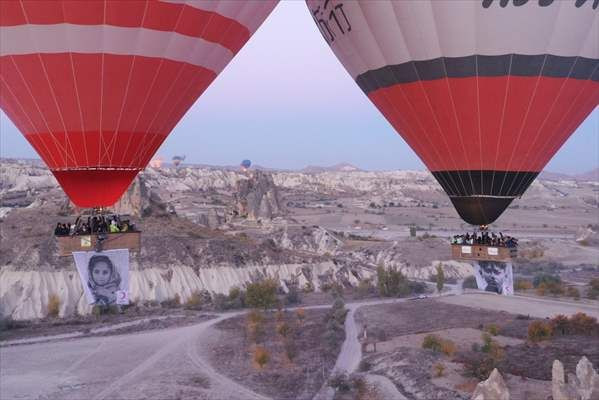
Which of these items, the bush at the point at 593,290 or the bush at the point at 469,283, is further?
the bush at the point at 469,283

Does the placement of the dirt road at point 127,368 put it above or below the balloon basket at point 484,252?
below

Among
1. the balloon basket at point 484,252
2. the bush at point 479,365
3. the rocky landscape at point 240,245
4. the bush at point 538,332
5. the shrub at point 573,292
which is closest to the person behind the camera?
the balloon basket at point 484,252

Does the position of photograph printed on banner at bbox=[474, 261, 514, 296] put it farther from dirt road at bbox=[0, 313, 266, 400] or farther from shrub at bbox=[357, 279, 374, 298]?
shrub at bbox=[357, 279, 374, 298]

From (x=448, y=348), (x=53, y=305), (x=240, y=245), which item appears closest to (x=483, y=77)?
(x=448, y=348)

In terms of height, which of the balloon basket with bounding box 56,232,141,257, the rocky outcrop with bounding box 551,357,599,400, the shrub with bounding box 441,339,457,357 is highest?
the balloon basket with bounding box 56,232,141,257

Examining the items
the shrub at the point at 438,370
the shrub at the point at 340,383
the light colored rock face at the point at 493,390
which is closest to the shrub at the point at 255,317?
the shrub at the point at 340,383

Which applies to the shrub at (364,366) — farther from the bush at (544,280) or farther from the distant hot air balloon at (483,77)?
the bush at (544,280)

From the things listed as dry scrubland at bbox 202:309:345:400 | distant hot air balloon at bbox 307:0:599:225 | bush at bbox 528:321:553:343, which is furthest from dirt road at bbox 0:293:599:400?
distant hot air balloon at bbox 307:0:599:225
